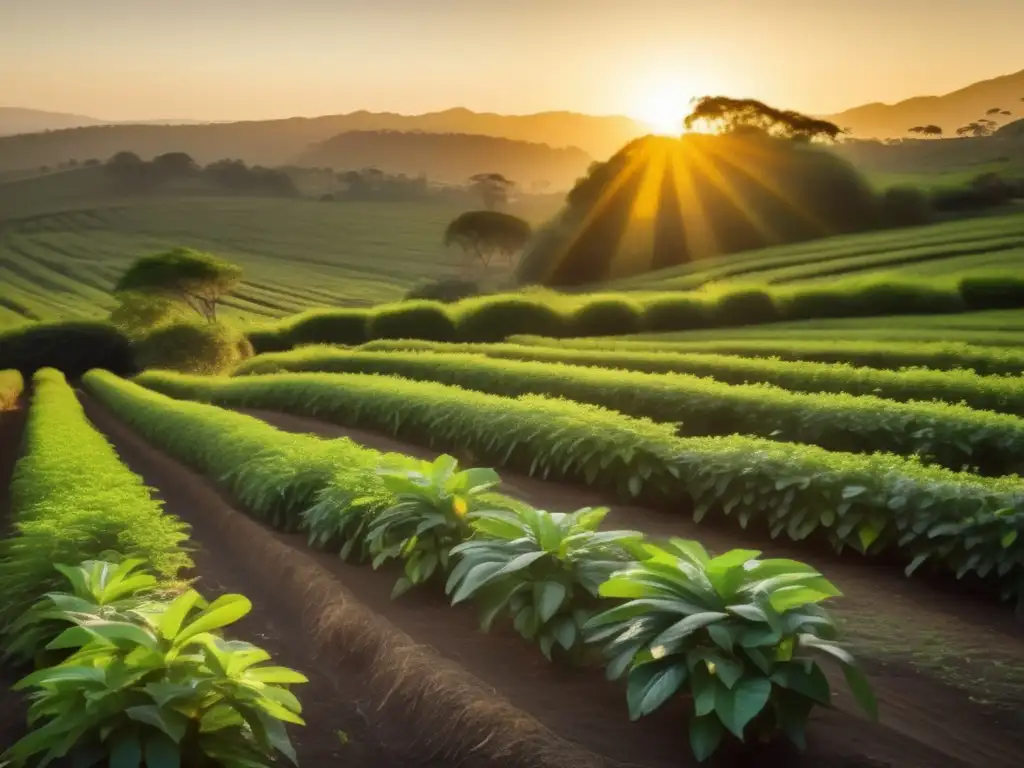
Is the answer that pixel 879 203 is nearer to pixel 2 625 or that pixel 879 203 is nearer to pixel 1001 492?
pixel 1001 492

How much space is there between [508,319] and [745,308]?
620 centimetres

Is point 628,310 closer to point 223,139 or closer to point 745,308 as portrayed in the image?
point 745,308

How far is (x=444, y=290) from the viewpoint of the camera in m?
29.9

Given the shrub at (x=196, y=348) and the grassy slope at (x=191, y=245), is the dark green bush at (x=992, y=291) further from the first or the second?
the grassy slope at (x=191, y=245)

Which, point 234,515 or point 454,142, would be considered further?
point 454,142

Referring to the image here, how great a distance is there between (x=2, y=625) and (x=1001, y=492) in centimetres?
511

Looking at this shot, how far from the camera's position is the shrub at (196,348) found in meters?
25.4

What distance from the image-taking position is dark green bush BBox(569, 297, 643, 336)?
67.6ft

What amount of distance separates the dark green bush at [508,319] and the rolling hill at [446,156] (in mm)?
11183

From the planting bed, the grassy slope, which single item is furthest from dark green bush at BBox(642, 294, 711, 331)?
the planting bed

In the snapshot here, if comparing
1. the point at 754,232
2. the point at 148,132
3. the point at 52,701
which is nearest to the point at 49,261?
the point at 148,132

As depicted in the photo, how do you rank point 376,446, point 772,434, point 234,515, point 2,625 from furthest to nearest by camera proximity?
point 376,446, point 772,434, point 234,515, point 2,625

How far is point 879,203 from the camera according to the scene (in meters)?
22.4

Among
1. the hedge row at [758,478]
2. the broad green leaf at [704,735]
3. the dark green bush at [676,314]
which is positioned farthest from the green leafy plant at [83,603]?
the dark green bush at [676,314]
